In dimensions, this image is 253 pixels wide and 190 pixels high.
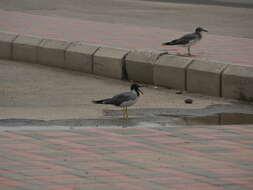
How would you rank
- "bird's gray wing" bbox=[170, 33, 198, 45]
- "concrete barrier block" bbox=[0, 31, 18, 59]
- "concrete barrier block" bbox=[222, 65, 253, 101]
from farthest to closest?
1. "concrete barrier block" bbox=[0, 31, 18, 59]
2. "bird's gray wing" bbox=[170, 33, 198, 45]
3. "concrete barrier block" bbox=[222, 65, 253, 101]

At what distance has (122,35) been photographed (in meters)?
16.6

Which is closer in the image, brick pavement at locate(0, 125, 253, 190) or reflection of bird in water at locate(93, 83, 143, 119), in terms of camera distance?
brick pavement at locate(0, 125, 253, 190)

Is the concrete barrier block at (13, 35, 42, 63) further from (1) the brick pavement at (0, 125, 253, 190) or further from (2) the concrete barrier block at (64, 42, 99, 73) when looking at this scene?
(1) the brick pavement at (0, 125, 253, 190)

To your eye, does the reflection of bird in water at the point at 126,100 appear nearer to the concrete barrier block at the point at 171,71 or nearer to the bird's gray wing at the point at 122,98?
the bird's gray wing at the point at 122,98

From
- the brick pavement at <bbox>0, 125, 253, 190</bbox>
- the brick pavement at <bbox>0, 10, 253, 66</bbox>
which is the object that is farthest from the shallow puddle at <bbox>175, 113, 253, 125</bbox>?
the brick pavement at <bbox>0, 10, 253, 66</bbox>

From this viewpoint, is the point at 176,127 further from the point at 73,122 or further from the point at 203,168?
the point at 203,168

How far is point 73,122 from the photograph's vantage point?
33.1 ft

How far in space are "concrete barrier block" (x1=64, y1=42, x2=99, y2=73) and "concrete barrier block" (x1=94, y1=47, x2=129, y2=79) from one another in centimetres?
14

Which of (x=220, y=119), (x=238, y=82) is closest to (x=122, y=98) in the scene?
(x=220, y=119)

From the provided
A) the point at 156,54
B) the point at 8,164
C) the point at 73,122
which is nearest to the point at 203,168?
the point at 8,164

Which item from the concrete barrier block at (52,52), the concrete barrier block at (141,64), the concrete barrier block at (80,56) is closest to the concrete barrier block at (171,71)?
the concrete barrier block at (141,64)

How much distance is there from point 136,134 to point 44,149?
111cm

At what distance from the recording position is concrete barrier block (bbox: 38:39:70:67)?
14.6 metres

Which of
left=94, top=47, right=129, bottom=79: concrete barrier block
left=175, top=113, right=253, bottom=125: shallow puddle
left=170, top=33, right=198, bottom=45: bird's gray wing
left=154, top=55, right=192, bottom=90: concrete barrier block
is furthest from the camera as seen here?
left=170, top=33, right=198, bottom=45: bird's gray wing
